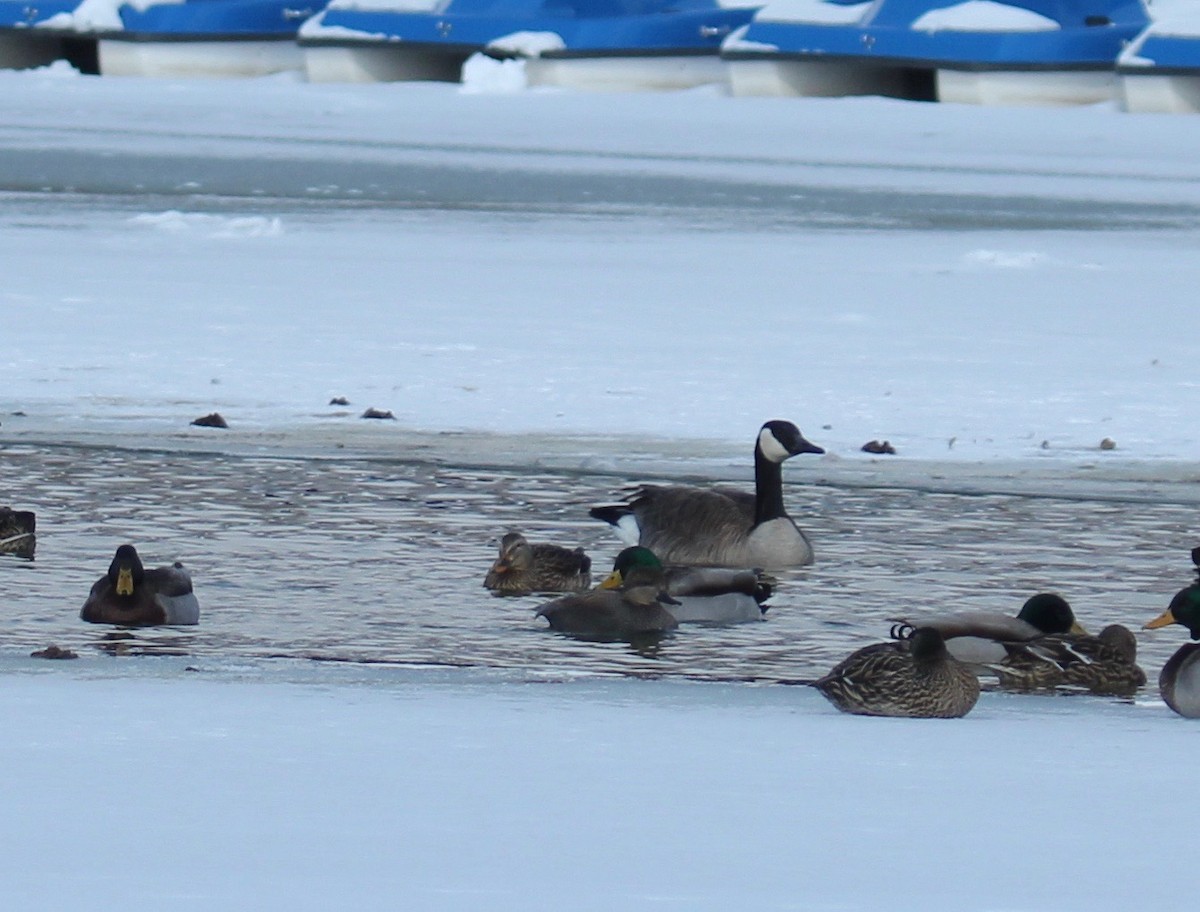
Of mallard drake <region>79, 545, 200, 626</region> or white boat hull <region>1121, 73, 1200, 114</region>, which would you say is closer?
mallard drake <region>79, 545, 200, 626</region>

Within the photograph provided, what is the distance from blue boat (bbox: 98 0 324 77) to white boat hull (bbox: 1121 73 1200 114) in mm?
13688

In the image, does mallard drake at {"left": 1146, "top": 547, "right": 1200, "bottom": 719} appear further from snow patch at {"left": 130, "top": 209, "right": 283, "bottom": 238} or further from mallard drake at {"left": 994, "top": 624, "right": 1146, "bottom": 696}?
snow patch at {"left": 130, "top": 209, "right": 283, "bottom": 238}

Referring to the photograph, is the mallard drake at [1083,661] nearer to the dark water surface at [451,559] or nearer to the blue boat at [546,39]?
the dark water surface at [451,559]

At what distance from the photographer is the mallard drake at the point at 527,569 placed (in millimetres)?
7133

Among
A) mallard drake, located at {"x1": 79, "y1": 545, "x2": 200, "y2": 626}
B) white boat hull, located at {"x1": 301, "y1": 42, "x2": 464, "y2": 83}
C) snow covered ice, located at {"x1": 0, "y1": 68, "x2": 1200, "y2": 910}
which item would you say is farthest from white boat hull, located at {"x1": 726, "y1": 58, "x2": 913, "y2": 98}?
mallard drake, located at {"x1": 79, "y1": 545, "x2": 200, "y2": 626}

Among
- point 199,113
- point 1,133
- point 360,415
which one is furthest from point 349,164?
point 360,415

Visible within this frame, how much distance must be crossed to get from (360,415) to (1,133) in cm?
1565

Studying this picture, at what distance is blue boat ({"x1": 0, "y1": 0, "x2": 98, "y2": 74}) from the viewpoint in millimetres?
36062

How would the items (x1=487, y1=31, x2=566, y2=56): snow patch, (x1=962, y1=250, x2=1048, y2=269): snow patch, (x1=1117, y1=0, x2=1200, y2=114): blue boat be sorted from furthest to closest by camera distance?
1. (x1=487, y1=31, x2=566, y2=56): snow patch
2. (x1=1117, y1=0, x2=1200, y2=114): blue boat
3. (x1=962, y1=250, x2=1048, y2=269): snow patch

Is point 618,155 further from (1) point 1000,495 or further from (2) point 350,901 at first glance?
(2) point 350,901

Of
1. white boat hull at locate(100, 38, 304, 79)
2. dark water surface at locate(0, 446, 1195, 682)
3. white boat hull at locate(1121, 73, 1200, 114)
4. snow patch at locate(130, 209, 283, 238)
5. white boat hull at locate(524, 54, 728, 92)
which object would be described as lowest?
dark water surface at locate(0, 446, 1195, 682)

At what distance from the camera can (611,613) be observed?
22.3ft

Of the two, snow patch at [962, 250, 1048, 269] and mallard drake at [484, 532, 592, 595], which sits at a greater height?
mallard drake at [484, 532, 592, 595]

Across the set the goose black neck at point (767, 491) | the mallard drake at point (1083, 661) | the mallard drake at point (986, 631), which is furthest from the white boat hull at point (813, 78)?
the mallard drake at point (1083, 661)
